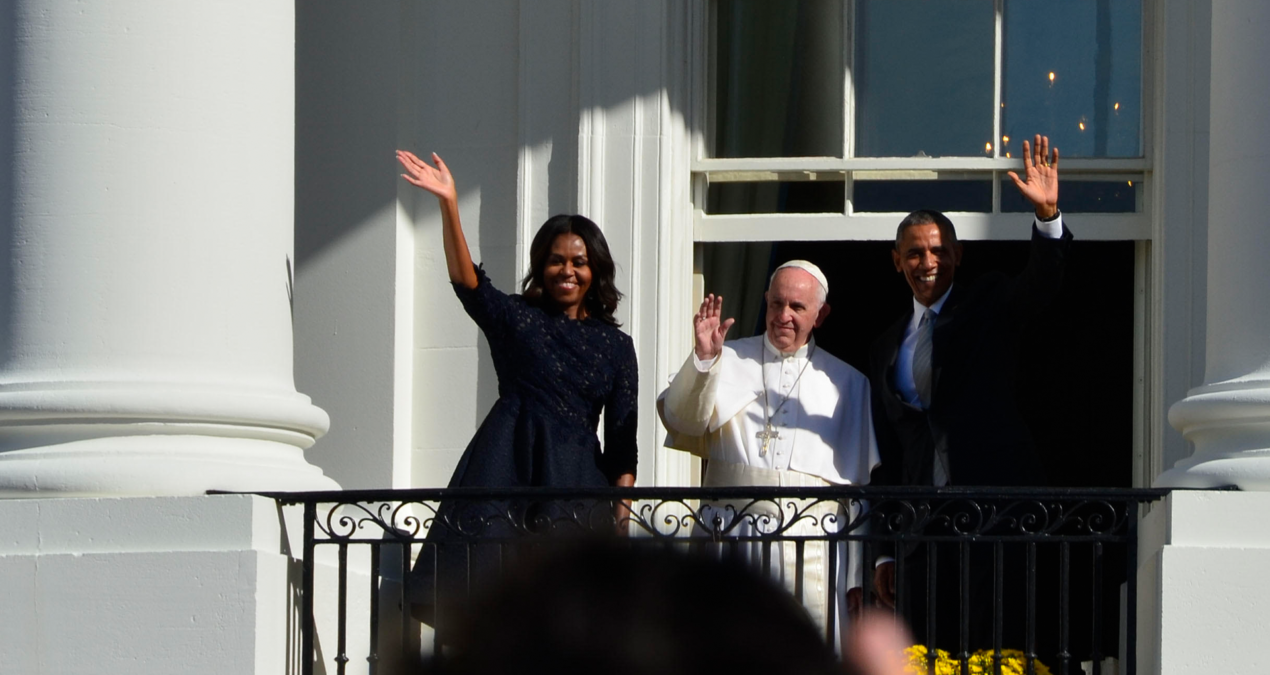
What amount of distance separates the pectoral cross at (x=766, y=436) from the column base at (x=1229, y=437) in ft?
4.31

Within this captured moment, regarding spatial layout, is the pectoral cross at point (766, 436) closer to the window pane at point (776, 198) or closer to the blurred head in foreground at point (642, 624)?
the window pane at point (776, 198)

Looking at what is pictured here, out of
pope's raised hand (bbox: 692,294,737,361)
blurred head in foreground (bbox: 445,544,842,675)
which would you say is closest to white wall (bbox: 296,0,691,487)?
pope's raised hand (bbox: 692,294,737,361)

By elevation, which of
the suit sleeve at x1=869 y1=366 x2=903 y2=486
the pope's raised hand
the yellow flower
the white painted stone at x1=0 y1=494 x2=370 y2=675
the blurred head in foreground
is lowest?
the yellow flower

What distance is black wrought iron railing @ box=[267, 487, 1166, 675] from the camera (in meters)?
5.77

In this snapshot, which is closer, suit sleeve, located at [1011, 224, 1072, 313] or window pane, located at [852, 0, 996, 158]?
suit sleeve, located at [1011, 224, 1072, 313]

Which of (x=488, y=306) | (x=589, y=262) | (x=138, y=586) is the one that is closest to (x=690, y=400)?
(x=589, y=262)

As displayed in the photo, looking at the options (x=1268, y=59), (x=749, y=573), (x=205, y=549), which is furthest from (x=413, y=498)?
(x=749, y=573)

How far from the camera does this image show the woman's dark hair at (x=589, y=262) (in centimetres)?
608

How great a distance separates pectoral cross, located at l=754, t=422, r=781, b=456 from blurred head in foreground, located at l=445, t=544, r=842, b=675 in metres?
5.02

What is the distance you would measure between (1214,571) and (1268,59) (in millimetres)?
1713

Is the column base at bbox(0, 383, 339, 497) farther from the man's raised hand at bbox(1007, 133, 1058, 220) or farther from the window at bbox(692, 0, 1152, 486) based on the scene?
the window at bbox(692, 0, 1152, 486)

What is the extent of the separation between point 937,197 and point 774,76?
0.92m

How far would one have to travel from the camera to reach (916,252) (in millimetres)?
6277

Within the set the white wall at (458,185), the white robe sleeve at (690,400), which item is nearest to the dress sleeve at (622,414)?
the white robe sleeve at (690,400)
